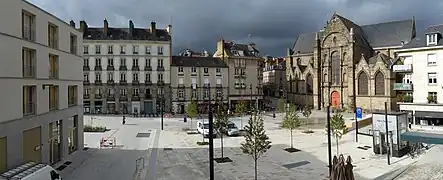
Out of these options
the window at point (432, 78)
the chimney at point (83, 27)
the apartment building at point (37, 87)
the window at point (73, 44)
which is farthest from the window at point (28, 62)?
the chimney at point (83, 27)

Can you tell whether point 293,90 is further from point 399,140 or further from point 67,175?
point 67,175

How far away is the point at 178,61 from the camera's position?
61.7m

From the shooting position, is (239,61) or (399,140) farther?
(239,61)

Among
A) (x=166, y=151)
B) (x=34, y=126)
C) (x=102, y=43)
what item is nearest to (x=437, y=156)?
(x=166, y=151)

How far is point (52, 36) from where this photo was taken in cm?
2108

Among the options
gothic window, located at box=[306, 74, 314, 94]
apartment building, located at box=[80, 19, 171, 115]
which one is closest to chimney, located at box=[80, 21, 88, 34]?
apartment building, located at box=[80, 19, 171, 115]

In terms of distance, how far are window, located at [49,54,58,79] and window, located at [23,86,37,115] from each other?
2658 millimetres

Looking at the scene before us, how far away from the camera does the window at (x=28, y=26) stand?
17031 mm

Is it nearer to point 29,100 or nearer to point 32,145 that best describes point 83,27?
point 29,100

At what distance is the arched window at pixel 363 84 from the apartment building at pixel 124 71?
32.1 metres

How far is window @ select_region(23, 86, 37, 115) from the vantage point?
17030 millimetres

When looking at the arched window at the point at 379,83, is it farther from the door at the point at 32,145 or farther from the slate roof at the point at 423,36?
the door at the point at 32,145

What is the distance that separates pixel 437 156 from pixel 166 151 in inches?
672

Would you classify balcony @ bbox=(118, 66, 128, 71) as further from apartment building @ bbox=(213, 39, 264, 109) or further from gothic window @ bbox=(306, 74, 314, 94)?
gothic window @ bbox=(306, 74, 314, 94)
